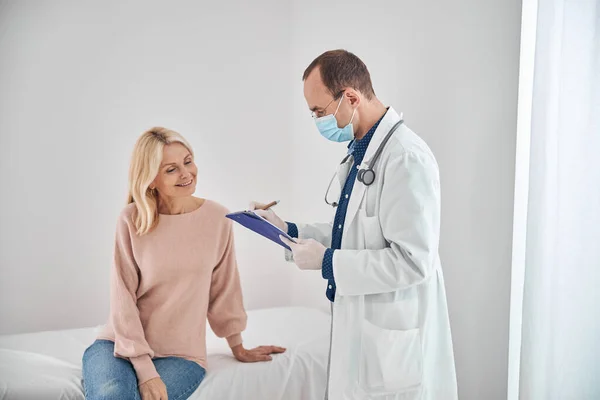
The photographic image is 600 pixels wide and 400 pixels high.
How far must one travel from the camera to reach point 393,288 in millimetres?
1629

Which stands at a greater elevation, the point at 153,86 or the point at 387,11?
the point at 387,11

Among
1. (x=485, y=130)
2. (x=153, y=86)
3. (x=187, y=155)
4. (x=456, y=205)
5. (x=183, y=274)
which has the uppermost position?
(x=153, y=86)

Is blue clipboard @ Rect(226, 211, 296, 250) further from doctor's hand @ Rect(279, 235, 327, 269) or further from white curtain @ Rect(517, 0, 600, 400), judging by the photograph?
white curtain @ Rect(517, 0, 600, 400)

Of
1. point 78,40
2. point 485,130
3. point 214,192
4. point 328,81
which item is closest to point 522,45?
point 485,130

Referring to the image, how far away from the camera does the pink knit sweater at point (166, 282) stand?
6.78 ft

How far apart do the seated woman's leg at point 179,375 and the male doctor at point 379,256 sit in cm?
55

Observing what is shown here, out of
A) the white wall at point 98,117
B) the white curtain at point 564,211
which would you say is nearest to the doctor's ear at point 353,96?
the white curtain at point 564,211

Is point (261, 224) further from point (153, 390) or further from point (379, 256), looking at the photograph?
point (153, 390)

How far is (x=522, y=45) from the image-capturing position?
2059mm

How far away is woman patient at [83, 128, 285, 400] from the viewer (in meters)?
2.01

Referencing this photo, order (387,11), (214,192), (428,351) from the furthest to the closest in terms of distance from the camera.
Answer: (214,192) → (387,11) → (428,351)

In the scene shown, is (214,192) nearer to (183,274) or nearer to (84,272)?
(84,272)

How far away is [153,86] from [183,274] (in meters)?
1.48

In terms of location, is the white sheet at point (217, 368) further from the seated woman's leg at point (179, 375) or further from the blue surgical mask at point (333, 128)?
the blue surgical mask at point (333, 128)
